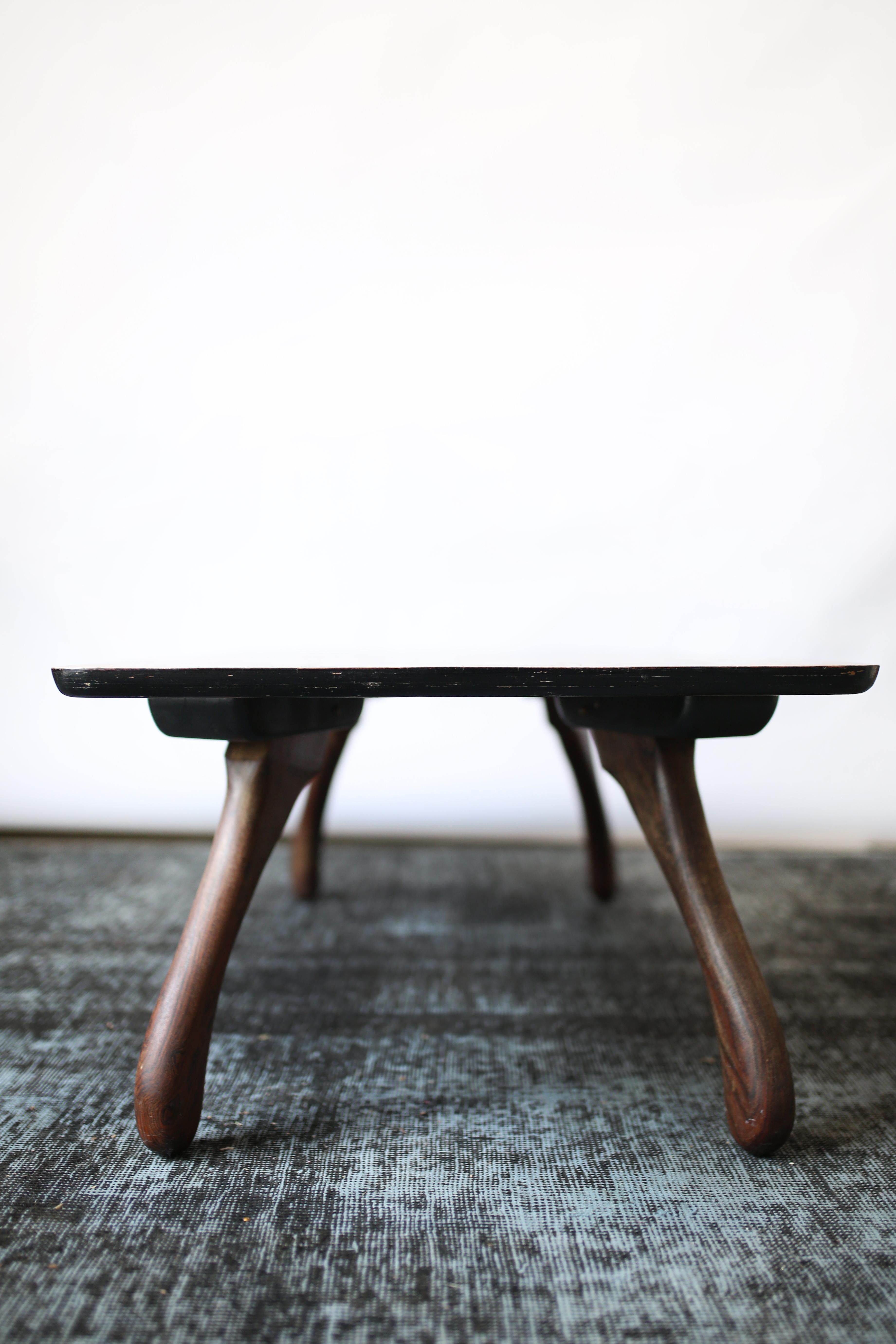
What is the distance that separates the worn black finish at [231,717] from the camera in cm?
66

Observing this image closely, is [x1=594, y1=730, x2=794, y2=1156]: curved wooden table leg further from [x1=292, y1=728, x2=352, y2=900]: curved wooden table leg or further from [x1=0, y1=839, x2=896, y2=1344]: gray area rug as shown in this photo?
[x1=292, y1=728, x2=352, y2=900]: curved wooden table leg

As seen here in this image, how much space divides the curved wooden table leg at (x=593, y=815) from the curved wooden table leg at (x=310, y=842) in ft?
1.10

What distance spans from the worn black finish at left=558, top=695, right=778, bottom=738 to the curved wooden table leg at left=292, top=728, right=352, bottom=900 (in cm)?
57

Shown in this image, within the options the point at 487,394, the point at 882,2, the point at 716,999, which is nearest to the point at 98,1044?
the point at 716,999

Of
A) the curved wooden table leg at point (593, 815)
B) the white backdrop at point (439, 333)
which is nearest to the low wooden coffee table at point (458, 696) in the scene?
the curved wooden table leg at point (593, 815)

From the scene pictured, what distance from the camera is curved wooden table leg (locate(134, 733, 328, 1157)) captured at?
0.65 metres

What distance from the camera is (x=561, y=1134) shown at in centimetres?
70

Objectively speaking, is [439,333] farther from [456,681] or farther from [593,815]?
[456,681]

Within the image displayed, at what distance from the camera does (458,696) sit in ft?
1.96

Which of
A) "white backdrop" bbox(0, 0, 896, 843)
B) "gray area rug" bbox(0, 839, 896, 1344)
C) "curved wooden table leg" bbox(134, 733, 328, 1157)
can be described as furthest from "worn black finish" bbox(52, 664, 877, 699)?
"white backdrop" bbox(0, 0, 896, 843)

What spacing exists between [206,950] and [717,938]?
0.42 meters

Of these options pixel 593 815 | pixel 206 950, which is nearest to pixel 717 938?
pixel 206 950

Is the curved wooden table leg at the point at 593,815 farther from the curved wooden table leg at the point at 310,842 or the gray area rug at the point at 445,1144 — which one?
the curved wooden table leg at the point at 310,842

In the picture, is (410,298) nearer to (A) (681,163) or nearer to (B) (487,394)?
(B) (487,394)
